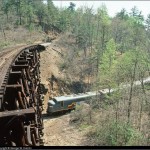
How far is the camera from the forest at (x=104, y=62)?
24.4 metres

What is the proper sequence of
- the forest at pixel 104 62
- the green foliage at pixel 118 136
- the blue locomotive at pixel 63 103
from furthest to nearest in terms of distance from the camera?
the blue locomotive at pixel 63 103 < the forest at pixel 104 62 < the green foliage at pixel 118 136

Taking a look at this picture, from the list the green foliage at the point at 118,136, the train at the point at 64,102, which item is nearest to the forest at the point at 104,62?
the green foliage at the point at 118,136

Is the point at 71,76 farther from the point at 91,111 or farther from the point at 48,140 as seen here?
the point at 48,140

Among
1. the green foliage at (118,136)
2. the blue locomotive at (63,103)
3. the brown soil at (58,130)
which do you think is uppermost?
the blue locomotive at (63,103)

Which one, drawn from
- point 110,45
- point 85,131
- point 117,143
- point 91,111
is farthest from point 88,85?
point 117,143

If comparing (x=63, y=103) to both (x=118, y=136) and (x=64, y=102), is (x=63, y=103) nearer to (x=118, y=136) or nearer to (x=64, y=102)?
(x=64, y=102)

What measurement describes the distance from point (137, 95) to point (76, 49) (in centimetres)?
2407

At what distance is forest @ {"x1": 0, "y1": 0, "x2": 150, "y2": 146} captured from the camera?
24434 mm

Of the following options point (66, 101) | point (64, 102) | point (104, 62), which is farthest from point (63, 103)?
point (104, 62)

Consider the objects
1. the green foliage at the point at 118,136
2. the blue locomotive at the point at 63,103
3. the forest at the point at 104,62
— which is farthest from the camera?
the blue locomotive at the point at 63,103

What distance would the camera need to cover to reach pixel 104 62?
42.6 m

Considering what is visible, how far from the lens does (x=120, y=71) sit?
108ft

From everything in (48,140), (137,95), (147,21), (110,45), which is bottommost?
(48,140)

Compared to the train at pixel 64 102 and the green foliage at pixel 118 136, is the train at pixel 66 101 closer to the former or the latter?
the train at pixel 64 102
